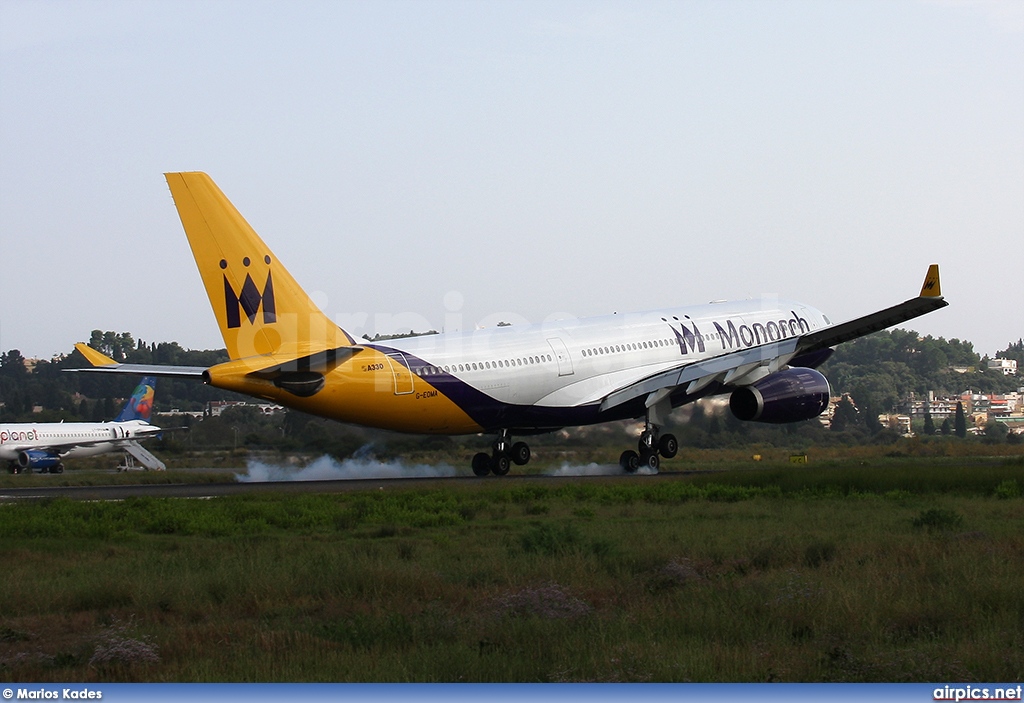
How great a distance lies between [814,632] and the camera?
12.0m

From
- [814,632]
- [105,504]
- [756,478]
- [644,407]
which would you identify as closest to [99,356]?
[105,504]

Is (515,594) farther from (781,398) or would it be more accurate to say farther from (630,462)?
(781,398)

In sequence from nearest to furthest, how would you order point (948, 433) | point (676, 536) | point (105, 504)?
point (676, 536) → point (105, 504) → point (948, 433)

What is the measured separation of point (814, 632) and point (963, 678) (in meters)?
2.28

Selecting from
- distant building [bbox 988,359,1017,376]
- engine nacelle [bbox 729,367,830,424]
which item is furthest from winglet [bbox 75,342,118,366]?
distant building [bbox 988,359,1017,376]

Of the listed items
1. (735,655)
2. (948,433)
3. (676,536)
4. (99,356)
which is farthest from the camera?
(948,433)

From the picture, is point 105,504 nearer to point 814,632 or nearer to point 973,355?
point 814,632

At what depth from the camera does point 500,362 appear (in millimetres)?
36281

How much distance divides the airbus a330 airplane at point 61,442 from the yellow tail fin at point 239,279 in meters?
40.5

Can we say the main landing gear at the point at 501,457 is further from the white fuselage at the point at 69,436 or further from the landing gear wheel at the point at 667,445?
the white fuselage at the point at 69,436

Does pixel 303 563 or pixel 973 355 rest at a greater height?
pixel 973 355

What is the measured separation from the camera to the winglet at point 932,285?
32406 mm

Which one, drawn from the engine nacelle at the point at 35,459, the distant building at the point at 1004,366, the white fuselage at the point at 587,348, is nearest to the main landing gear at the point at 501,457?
the white fuselage at the point at 587,348
